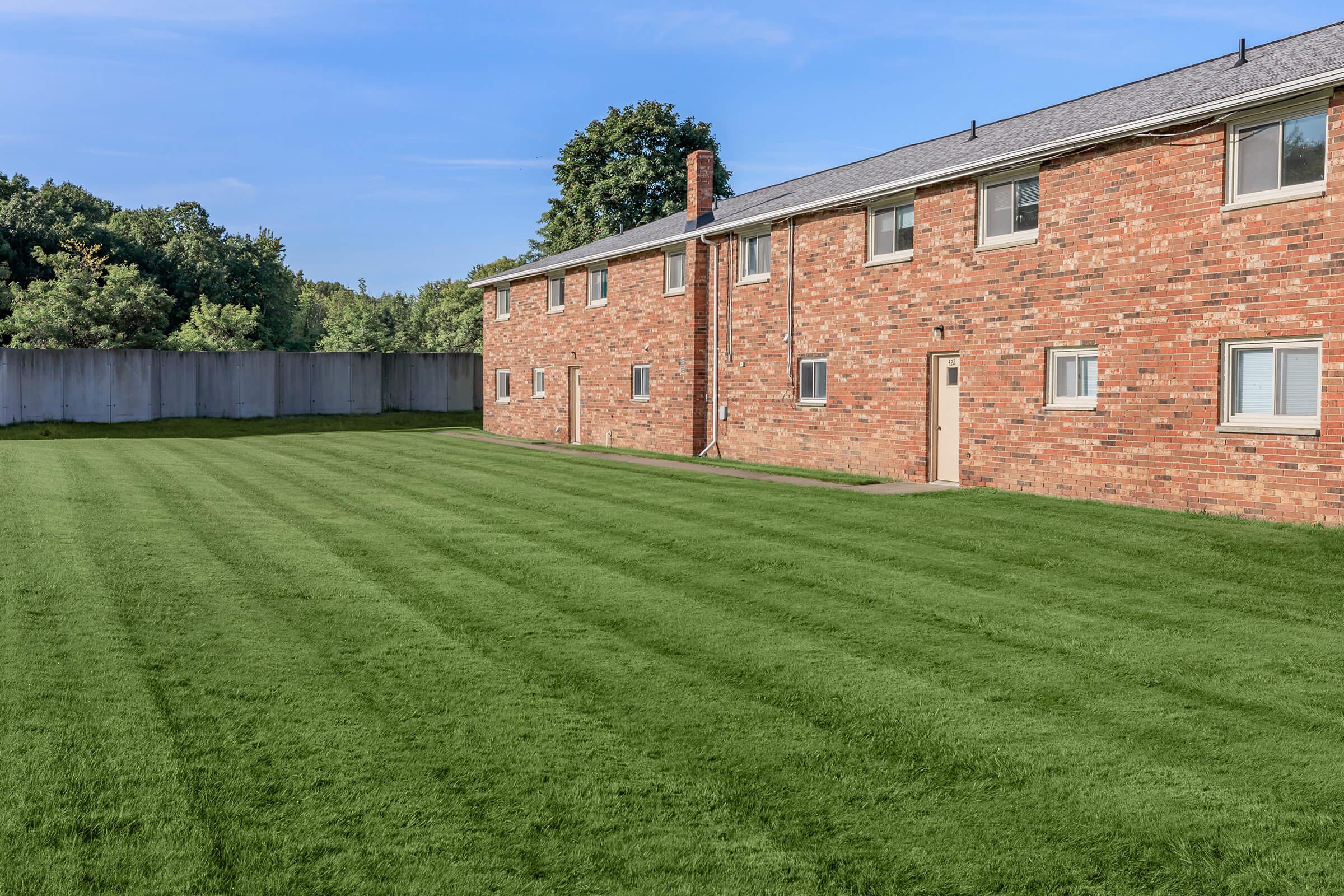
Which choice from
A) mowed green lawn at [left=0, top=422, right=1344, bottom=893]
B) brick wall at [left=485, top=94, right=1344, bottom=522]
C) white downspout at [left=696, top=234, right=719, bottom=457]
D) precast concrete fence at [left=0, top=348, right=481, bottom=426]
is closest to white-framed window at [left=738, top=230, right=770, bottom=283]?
brick wall at [left=485, top=94, right=1344, bottom=522]

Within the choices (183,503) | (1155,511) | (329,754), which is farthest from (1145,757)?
(183,503)

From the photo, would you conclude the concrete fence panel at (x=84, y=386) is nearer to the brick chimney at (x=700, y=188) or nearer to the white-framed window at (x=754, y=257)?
the brick chimney at (x=700, y=188)

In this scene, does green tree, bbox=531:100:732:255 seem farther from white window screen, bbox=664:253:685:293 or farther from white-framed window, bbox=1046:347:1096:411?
white-framed window, bbox=1046:347:1096:411

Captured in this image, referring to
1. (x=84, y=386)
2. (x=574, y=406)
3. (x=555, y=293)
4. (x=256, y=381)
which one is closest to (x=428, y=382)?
(x=256, y=381)

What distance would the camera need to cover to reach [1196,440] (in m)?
13.9

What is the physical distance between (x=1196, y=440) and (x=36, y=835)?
13700 mm

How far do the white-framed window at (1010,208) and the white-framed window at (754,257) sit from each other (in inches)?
236

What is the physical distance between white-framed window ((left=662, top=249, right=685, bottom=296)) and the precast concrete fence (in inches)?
684

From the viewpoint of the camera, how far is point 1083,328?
15375mm

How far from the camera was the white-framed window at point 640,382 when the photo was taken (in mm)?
26891

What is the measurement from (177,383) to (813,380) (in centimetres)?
2523

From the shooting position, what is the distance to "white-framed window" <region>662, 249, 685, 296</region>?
2548cm

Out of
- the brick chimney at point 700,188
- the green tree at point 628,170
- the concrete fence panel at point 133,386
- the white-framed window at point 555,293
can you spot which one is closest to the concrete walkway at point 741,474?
the white-framed window at point 555,293

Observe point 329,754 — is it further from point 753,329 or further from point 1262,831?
point 753,329
